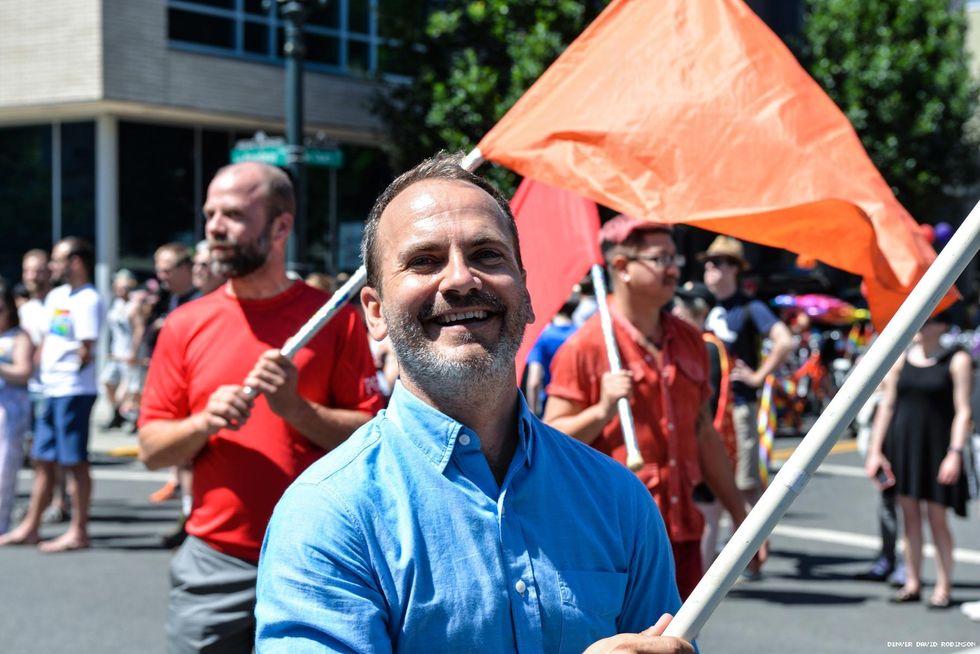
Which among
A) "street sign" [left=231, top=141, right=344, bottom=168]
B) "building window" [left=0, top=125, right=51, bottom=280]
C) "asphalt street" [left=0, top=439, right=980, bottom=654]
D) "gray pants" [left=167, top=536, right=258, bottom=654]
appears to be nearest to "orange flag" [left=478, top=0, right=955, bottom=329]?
"gray pants" [left=167, top=536, right=258, bottom=654]

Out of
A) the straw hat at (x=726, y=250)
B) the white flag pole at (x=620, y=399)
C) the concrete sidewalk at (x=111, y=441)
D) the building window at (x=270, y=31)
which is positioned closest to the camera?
the white flag pole at (x=620, y=399)

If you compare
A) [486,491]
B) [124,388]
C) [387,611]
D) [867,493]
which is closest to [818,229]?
[486,491]

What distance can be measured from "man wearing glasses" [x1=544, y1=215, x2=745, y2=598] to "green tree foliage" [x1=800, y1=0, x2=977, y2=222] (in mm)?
19424

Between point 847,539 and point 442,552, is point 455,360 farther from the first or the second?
point 847,539

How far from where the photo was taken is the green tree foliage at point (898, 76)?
945 inches

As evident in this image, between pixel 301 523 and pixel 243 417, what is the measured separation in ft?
6.40

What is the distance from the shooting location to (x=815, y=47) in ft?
81.4

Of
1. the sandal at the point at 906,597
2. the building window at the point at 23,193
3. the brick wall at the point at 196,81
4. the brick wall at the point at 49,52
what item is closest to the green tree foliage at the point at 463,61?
the brick wall at the point at 196,81

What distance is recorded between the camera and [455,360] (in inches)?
82.0

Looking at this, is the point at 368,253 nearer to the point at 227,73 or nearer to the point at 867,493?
the point at 867,493

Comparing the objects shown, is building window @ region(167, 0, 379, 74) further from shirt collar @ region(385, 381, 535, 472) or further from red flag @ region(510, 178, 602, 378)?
shirt collar @ region(385, 381, 535, 472)

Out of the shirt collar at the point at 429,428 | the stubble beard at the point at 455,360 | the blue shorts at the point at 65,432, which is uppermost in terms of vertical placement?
the stubble beard at the point at 455,360

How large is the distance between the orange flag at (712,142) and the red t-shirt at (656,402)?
977 mm

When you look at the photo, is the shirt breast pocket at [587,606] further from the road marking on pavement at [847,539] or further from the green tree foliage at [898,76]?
the green tree foliage at [898,76]
